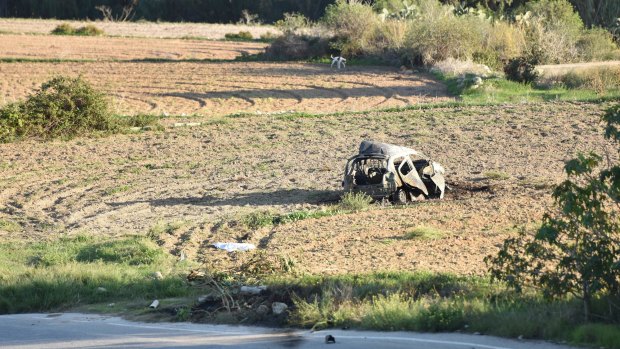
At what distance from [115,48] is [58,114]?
25.4 m

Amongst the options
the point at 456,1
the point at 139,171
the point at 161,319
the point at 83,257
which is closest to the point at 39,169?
the point at 139,171

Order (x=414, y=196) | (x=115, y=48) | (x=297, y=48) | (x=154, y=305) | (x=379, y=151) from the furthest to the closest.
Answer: (x=115, y=48) → (x=297, y=48) → (x=414, y=196) → (x=379, y=151) → (x=154, y=305)

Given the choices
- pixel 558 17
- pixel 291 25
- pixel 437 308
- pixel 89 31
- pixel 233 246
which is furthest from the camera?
pixel 89 31

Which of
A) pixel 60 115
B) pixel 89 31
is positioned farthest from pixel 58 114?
pixel 89 31

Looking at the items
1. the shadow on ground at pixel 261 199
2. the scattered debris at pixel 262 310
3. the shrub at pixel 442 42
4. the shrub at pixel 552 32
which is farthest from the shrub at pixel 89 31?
the scattered debris at pixel 262 310

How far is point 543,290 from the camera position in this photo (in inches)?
441

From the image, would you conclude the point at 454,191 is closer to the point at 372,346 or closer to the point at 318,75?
the point at 372,346

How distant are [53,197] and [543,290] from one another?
13682mm

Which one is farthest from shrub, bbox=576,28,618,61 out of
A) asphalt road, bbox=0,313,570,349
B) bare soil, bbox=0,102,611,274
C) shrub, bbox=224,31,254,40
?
asphalt road, bbox=0,313,570,349

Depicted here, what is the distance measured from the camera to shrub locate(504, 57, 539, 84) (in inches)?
1471

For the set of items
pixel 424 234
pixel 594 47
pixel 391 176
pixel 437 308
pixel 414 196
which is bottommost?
pixel 414 196

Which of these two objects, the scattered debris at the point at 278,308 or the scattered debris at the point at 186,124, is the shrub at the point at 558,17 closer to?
the scattered debris at the point at 186,124

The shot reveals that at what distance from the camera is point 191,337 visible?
1138 cm

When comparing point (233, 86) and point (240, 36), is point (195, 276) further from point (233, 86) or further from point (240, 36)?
point (240, 36)
